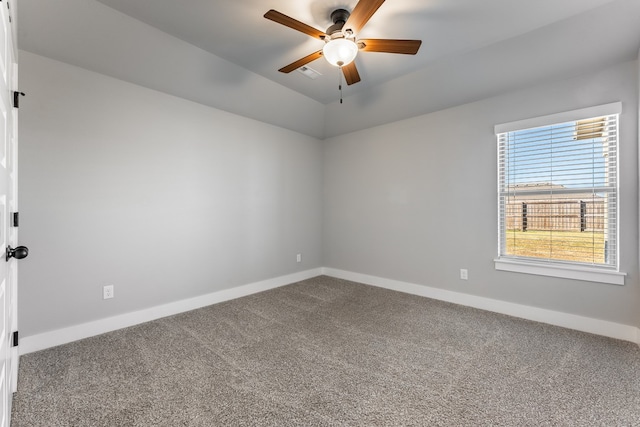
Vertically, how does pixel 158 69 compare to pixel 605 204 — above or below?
above

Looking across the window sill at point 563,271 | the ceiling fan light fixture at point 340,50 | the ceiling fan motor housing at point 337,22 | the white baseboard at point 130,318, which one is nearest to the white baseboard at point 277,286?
the white baseboard at point 130,318

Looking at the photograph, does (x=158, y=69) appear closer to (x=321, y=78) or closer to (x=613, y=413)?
(x=321, y=78)

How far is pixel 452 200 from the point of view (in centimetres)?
355

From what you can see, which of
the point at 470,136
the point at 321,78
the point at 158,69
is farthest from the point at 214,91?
the point at 470,136

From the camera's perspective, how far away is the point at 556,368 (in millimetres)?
2084

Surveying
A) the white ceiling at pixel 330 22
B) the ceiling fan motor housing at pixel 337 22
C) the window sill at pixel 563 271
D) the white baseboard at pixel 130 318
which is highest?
the white ceiling at pixel 330 22

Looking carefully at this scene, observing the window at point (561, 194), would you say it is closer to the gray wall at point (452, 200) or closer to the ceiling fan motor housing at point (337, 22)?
the gray wall at point (452, 200)

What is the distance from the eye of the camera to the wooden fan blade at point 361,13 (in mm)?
1758

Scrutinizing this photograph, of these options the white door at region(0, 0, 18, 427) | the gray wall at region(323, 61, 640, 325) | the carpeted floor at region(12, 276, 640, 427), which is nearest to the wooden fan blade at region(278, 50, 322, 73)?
the white door at region(0, 0, 18, 427)

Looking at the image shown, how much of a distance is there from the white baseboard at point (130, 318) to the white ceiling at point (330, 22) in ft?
8.72

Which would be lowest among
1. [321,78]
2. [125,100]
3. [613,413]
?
[613,413]

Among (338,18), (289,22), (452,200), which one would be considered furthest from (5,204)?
(452,200)

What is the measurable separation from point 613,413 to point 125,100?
4370 mm

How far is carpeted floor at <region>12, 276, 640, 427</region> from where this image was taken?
5.29ft
